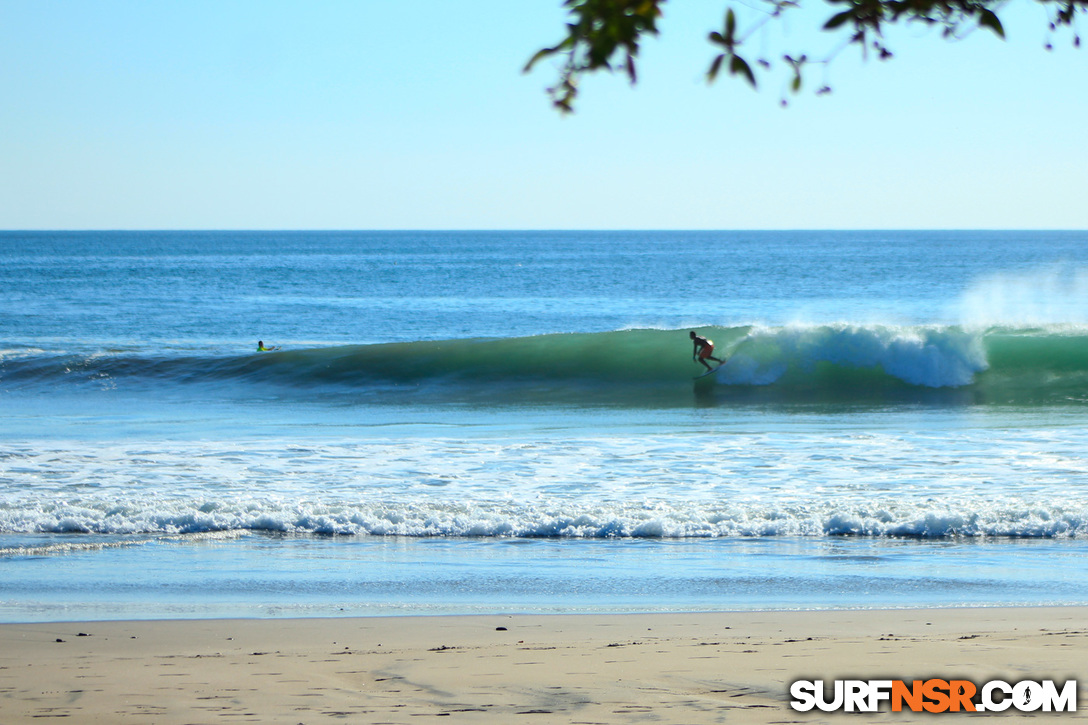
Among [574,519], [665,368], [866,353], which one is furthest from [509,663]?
[866,353]

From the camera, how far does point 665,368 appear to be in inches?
835

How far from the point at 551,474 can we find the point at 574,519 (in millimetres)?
2083

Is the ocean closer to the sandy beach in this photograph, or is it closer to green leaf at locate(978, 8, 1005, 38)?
the sandy beach

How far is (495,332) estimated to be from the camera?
36531 millimetres

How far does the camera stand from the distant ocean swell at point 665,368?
1925 centimetres

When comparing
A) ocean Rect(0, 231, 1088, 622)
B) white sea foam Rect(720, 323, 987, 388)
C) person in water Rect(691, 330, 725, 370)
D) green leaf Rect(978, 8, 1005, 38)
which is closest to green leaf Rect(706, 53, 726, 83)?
green leaf Rect(978, 8, 1005, 38)

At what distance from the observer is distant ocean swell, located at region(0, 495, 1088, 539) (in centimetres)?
817

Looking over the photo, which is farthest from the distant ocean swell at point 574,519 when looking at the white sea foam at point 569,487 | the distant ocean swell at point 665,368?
the distant ocean swell at point 665,368

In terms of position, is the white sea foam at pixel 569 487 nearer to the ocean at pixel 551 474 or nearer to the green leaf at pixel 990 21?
the ocean at pixel 551 474

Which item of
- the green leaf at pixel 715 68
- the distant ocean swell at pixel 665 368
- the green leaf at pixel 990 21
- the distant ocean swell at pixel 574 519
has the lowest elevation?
the distant ocean swell at pixel 574 519

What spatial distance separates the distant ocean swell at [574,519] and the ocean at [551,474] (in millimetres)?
30

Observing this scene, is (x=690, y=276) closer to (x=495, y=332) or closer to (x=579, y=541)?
(x=495, y=332)

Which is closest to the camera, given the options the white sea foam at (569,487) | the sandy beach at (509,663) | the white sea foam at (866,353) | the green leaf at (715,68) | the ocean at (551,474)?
the green leaf at (715,68)

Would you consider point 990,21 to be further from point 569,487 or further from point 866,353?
point 866,353
